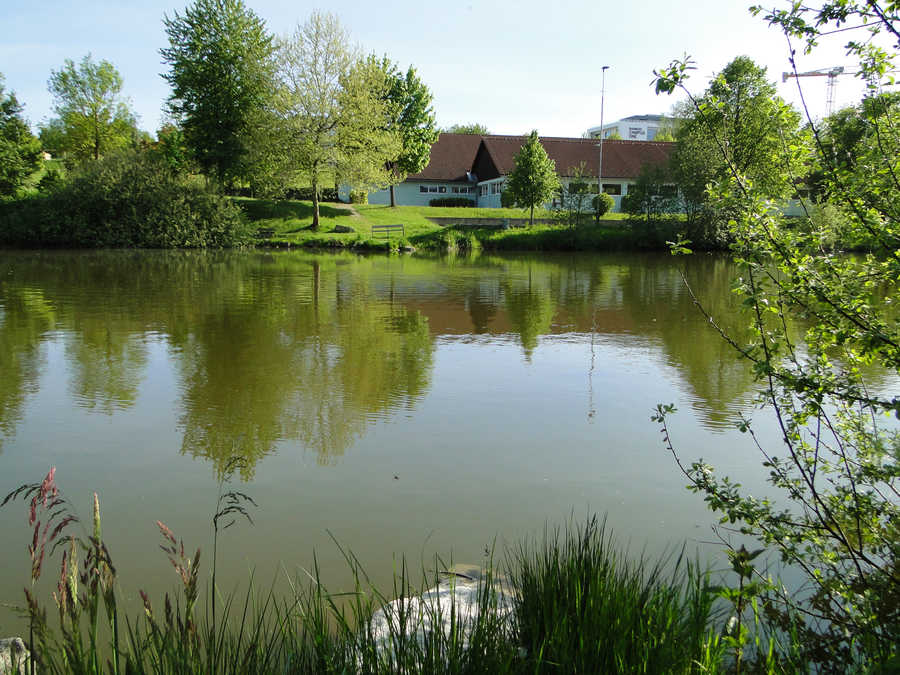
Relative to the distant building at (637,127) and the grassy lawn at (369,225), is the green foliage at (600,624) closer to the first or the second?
the grassy lawn at (369,225)

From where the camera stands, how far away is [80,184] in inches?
1533

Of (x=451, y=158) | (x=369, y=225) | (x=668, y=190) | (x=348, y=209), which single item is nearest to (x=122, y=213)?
(x=369, y=225)

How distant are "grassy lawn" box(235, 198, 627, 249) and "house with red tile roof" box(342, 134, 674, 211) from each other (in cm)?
656

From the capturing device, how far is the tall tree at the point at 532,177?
148 ft

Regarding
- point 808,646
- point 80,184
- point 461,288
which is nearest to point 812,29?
point 808,646

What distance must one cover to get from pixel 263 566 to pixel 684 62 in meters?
3.75

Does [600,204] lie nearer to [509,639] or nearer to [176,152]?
[176,152]

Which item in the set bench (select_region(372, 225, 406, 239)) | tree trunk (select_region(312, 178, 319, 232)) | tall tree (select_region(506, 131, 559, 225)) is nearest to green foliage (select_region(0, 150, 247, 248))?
tree trunk (select_region(312, 178, 319, 232))

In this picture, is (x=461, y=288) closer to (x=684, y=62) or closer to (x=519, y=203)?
(x=684, y=62)

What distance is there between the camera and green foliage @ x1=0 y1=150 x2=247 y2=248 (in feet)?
125

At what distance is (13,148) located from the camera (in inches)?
1715

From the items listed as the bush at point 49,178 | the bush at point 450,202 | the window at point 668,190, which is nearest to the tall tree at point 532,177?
the window at point 668,190

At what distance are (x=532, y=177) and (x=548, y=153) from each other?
50.1 ft

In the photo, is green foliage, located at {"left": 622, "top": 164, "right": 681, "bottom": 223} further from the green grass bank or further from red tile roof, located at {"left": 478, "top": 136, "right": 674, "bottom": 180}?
red tile roof, located at {"left": 478, "top": 136, "right": 674, "bottom": 180}
